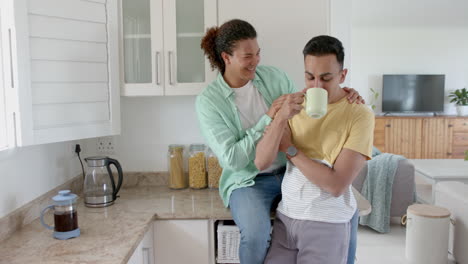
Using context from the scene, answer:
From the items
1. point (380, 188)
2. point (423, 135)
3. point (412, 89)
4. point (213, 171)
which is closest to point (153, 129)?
point (213, 171)

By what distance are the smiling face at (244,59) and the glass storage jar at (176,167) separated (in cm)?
66

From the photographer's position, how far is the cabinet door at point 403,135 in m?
6.83

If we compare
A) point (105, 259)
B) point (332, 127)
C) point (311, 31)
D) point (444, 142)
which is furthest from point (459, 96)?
point (105, 259)

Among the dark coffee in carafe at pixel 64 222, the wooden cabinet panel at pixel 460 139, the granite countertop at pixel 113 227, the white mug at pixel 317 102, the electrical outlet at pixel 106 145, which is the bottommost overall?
the wooden cabinet panel at pixel 460 139

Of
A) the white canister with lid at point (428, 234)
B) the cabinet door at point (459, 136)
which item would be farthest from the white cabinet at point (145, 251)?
the cabinet door at point (459, 136)

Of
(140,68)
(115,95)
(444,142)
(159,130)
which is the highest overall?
(140,68)

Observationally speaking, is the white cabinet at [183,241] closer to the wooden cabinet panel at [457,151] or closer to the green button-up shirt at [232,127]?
the green button-up shirt at [232,127]

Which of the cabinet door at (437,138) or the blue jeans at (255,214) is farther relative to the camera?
the cabinet door at (437,138)

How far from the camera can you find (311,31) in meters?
2.12

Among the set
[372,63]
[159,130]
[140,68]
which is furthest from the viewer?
[372,63]

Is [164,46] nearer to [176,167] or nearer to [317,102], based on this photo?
[176,167]

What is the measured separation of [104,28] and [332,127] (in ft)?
3.88

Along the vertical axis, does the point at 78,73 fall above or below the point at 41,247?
above

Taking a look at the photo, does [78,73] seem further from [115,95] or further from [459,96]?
[459,96]
